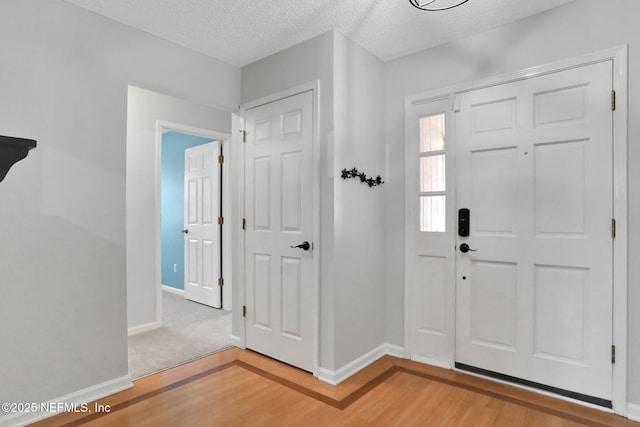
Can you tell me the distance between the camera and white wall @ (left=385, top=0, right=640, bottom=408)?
2.05 m

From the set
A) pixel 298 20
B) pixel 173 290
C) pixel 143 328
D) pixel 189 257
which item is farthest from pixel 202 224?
pixel 298 20

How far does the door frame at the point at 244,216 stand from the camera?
8.57 feet

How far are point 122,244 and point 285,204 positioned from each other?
1.18 meters

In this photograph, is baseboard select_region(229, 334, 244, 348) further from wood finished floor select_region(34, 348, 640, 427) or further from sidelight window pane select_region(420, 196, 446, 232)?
sidelight window pane select_region(420, 196, 446, 232)

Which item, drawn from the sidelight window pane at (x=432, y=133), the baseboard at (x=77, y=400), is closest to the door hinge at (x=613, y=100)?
the sidelight window pane at (x=432, y=133)

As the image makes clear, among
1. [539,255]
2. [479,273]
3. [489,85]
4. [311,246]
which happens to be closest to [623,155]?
[539,255]

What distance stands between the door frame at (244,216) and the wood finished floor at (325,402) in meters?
0.37

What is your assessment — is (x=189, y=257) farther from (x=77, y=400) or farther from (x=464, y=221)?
(x=464, y=221)

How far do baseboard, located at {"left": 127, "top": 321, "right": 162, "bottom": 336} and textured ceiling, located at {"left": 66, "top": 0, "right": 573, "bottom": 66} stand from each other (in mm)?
2721

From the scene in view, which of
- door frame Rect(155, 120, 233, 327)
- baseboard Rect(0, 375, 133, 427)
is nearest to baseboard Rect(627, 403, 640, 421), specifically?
baseboard Rect(0, 375, 133, 427)

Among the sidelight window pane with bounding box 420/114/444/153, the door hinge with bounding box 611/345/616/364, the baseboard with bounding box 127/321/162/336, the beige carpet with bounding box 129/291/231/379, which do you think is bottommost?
the beige carpet with bounding box 129/291/231/379

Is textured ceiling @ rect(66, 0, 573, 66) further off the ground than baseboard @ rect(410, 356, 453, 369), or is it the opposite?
textured ceiling @ rect(66, 0, 573, 66)

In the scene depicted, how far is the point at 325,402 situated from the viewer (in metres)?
2.26

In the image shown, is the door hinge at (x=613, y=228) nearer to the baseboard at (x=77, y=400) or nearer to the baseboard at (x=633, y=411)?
the baseboard at (x=633, y=411)
